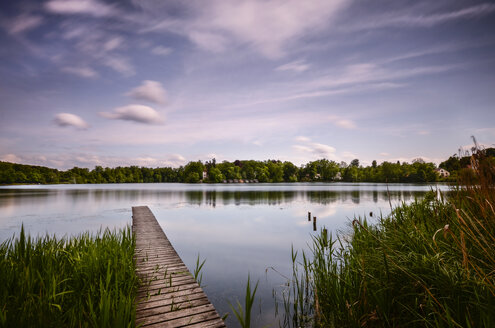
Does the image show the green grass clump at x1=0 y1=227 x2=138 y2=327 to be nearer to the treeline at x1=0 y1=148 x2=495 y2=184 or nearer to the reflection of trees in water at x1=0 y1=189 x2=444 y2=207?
the reflection of trees in water at x1=0 y1=189 x2=444 y2=207

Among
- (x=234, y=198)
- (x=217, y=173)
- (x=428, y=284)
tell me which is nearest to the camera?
(x=428, y=284)

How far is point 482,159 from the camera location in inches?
140

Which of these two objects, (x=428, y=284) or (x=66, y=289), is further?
A: (x=66, y=289)

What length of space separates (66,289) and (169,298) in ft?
5.86

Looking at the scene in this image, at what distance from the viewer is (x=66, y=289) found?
3805mm

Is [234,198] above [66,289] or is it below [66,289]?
below

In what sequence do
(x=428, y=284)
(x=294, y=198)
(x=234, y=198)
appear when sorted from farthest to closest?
(x=234, y=198), (x=294, y=198), (x=428, y=284)

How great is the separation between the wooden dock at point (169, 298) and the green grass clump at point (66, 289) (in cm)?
36

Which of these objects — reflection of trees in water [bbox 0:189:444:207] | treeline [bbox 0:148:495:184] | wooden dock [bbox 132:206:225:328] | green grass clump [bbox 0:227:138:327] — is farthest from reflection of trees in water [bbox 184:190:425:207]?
treeline [bbox 0:148:495:184]

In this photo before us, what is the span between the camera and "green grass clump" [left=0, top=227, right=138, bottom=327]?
2434 millimetres

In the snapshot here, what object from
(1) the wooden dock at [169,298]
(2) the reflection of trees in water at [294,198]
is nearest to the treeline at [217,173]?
(2) the reflection of trees in water at [294,198]

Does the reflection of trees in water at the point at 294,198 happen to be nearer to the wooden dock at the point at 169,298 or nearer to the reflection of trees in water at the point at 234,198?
the reflection of trees in water at the point at 234,198

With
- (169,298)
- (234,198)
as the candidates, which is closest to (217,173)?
(234,198)

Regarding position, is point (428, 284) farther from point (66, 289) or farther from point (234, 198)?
point (234, 198)
